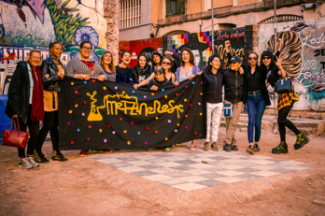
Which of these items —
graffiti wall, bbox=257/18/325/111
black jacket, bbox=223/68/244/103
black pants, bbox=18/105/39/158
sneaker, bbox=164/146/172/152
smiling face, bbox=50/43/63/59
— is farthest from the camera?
graffiti wall, bbox=257/18/325/111

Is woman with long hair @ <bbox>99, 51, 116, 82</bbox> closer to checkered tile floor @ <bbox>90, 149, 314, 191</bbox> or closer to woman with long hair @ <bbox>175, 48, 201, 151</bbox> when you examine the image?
woman with long hair @ <bbox>175, 48, 201, 151</bbox>

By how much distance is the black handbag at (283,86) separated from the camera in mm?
6387

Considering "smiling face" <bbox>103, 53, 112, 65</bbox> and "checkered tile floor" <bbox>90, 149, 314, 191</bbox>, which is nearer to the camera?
"checkered tile floor" <bbox>90, 149, 314, 191</bbox>

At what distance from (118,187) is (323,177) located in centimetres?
304

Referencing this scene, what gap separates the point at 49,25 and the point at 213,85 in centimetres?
443

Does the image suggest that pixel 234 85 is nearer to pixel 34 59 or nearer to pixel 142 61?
pixel 142 61

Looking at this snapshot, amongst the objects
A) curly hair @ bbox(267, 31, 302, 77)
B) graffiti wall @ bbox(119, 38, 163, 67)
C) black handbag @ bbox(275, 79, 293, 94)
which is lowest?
black handbag @ bbox(275, 79, 293, 94)

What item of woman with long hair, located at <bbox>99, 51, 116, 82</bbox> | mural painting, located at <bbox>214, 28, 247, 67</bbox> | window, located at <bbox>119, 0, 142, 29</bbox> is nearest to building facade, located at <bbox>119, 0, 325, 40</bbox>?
window, located at <bbox>119, 0, 142, 29</bbox>

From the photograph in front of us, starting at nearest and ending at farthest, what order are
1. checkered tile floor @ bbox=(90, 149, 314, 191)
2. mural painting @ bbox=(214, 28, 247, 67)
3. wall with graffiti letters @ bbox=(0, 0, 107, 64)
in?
1. checkered tile floor @ bbox=(90, 149, 314, 191)
2. wall with graffiti letters @ bbox=(0, 0, 107, 64)
3. mural painting @ bbox=(214, 28, 247, 67)

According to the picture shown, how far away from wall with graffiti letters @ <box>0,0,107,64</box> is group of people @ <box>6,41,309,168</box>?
2.38 m

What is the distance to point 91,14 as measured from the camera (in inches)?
352

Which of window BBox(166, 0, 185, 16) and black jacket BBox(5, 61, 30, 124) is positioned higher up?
window BBox(166, 0, 185, 16)

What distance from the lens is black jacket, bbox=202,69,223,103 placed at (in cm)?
682

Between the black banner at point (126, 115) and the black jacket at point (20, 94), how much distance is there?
32.9 inches
